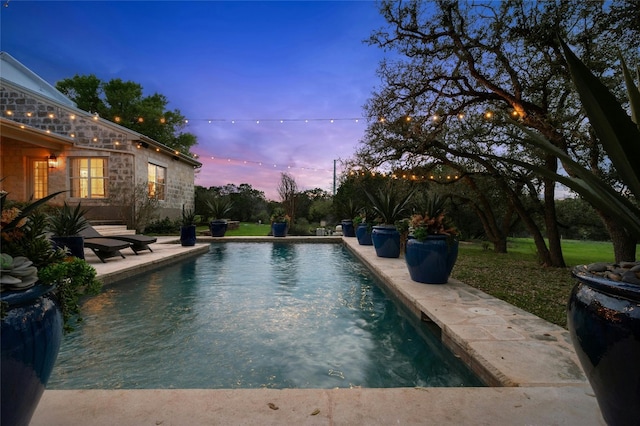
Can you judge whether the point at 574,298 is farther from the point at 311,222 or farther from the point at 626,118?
the point at 311,222

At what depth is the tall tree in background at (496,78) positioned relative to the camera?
4840mm

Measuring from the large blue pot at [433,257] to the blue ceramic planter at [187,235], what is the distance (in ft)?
23.5

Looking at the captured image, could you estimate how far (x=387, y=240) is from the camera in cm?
729

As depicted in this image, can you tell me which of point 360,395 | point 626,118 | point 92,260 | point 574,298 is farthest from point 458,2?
point 92,260

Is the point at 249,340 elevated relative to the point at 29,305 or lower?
lower

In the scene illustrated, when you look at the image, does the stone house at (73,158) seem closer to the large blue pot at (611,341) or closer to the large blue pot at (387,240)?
the large blue pot at (387,240)

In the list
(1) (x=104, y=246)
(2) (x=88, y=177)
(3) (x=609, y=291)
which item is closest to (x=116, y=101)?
(2) (x=88, y=177)

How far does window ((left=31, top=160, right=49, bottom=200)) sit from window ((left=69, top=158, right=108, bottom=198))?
3.01ft

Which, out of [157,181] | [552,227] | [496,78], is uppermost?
[496,78]

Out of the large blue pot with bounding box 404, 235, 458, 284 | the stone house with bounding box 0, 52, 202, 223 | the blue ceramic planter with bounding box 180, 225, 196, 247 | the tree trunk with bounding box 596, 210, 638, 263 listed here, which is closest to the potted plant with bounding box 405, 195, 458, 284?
the large blue pot with bounding box 404, 235, 458, 284

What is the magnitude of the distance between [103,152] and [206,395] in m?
12.7

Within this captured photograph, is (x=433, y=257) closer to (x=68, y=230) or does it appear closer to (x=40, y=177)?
(x=68, y=230)

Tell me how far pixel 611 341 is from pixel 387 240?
6.20 m

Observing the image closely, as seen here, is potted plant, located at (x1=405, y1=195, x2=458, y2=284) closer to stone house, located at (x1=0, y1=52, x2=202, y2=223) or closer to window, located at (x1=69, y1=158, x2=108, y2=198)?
stone house, located at (x1=0, y1=52, x2=202, y2=223)
